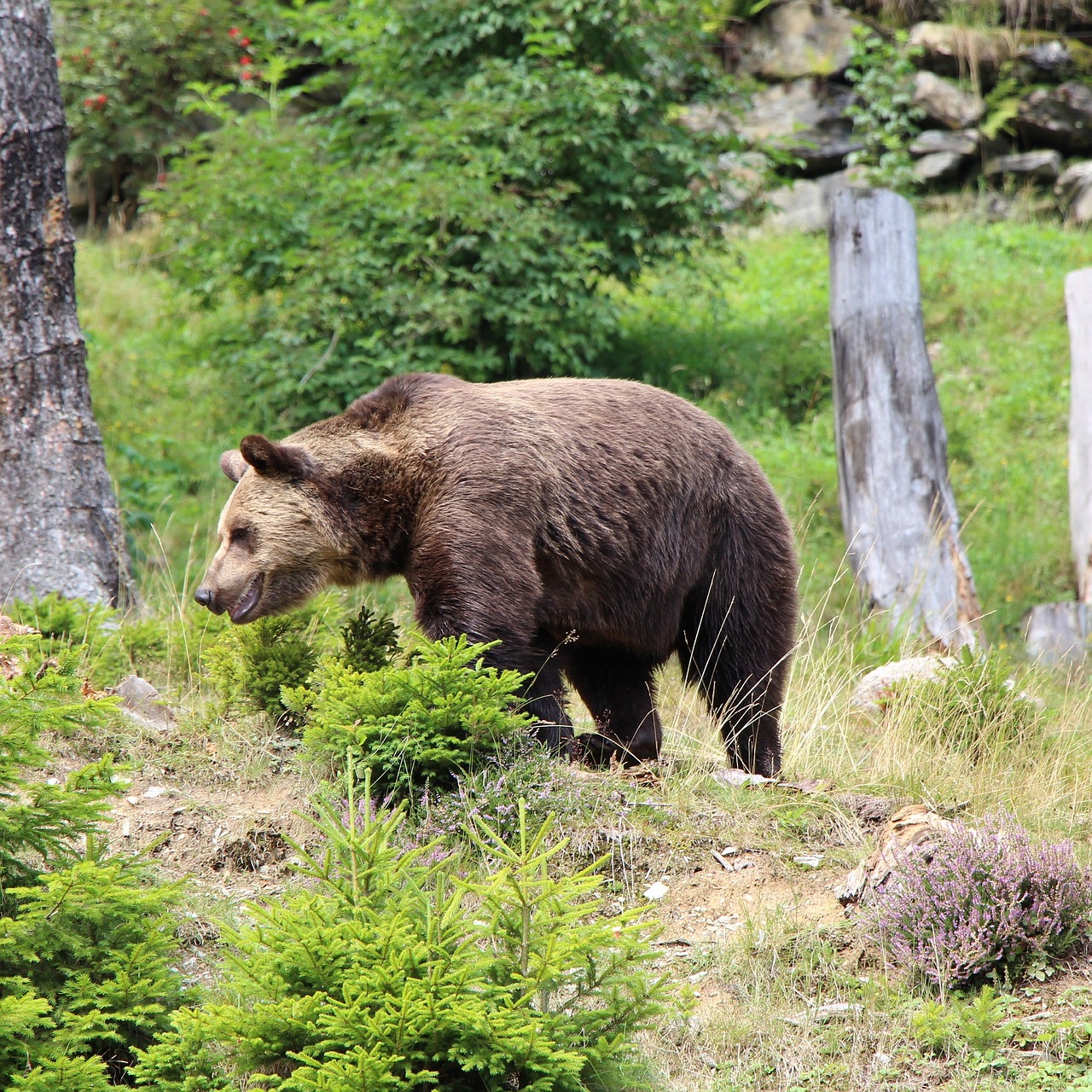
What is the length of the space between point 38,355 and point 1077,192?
47.0 feet

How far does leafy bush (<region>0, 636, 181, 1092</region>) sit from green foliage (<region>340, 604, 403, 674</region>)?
168cm

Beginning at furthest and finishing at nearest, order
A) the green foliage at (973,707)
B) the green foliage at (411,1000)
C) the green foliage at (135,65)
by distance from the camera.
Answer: the green foliage at (135,65)
the green foliage at (973,707)
the green foliage at (411,1000)

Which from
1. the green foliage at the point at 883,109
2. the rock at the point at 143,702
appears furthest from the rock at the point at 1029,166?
the rock at the point at 143,702

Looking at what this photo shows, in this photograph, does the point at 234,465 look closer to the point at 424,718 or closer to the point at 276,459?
the point at 276,459

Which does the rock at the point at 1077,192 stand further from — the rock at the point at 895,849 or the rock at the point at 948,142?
the rock at the point at 895,849

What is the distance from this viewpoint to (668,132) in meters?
11.0

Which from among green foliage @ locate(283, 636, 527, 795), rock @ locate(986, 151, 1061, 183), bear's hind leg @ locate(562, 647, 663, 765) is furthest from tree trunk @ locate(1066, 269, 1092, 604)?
green foliage @ locate(283, 636, 527, 795)

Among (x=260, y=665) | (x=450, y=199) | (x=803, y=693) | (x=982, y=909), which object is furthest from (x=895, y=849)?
(x=450, y=199)

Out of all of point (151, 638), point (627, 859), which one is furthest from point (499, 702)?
point (151, 638)

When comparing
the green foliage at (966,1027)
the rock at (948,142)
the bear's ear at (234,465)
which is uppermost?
the rock at (948,142)

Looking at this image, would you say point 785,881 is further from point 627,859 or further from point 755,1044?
point 755,1044

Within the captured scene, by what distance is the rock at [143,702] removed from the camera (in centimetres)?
555

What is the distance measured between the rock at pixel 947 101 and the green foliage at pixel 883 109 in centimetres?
142

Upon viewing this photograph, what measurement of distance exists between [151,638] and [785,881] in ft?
11.5
